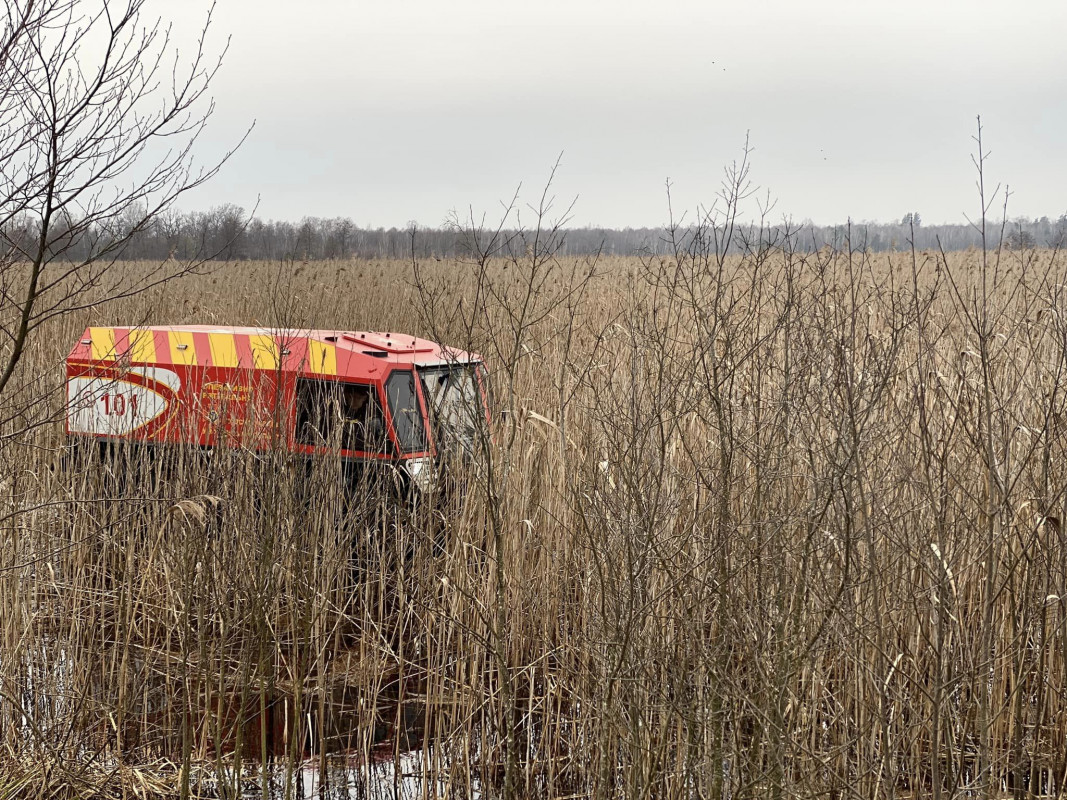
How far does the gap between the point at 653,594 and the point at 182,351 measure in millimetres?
4559

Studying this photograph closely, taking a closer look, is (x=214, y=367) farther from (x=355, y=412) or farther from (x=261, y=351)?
(x=355, y=412)

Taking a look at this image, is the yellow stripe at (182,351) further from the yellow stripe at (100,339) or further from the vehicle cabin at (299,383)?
the yellow stripe at (100,339)

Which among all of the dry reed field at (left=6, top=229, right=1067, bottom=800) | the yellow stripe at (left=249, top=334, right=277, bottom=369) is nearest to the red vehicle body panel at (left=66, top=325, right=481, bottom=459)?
the yellow stripe at (left=249, top=334, right=277, bottom=369)

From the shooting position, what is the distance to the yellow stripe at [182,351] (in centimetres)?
698

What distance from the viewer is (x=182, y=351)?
706cm

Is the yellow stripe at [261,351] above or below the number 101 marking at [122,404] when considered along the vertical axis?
above

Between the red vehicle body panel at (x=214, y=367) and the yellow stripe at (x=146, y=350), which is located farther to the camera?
the yellow stripe at (x=146, y=350)

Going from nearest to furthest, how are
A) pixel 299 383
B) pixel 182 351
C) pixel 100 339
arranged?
pixel 299 383 < pixel 182 351 < pixel 100 339

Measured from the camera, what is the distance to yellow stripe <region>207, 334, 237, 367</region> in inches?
268

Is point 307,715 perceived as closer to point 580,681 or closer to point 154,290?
point 580,681

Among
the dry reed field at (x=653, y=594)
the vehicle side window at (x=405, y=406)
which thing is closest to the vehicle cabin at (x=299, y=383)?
the vehicle side window at (x=405, y=406)

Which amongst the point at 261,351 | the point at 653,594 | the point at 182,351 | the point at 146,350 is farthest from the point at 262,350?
the point at 653,594

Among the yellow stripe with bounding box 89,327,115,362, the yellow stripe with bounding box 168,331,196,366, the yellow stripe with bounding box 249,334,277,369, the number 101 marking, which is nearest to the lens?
the number 101 marking

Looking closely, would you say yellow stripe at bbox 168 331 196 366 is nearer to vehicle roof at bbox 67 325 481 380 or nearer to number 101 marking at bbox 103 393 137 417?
vehicle roof at bbox 67 325 481 380
